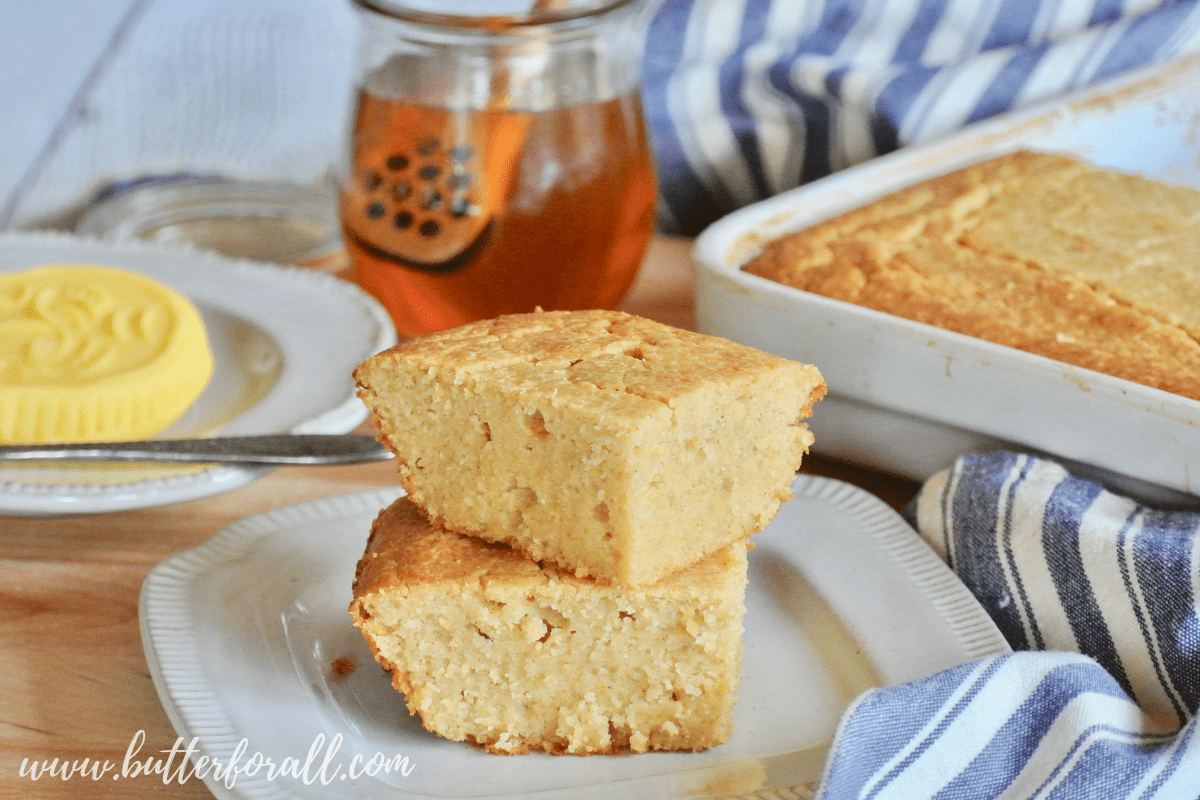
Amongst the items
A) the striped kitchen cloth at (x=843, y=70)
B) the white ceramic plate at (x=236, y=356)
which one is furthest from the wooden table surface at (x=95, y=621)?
the striped kitchen cloth at (x=843, y=70)

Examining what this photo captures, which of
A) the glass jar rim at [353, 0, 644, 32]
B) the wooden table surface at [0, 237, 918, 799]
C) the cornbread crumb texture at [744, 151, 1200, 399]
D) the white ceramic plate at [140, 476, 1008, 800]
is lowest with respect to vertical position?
the wooden table surface at [0, 237, 918, 799]

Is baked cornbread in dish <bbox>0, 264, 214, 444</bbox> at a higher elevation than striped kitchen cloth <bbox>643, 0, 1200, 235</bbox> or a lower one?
lower

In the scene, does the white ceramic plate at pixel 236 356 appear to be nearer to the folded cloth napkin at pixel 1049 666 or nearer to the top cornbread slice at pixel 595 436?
the top cornbread slice at pixel 595 436

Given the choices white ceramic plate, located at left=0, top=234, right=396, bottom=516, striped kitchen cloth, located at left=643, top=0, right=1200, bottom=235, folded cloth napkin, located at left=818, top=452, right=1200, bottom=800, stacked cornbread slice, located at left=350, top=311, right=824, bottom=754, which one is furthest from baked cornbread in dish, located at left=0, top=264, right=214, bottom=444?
striped kitchen cloth, located at left=643, top=0, right=1200, bottom=235

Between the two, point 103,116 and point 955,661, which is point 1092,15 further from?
point 103,116

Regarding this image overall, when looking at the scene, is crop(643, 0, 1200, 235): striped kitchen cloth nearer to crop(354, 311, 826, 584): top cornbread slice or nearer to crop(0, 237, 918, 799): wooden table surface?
crop(0, 237, 918, 799): wooden table surface

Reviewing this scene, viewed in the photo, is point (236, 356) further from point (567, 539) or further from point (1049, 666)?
point (1049, 666)

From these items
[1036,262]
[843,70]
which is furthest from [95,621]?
[843,70]
